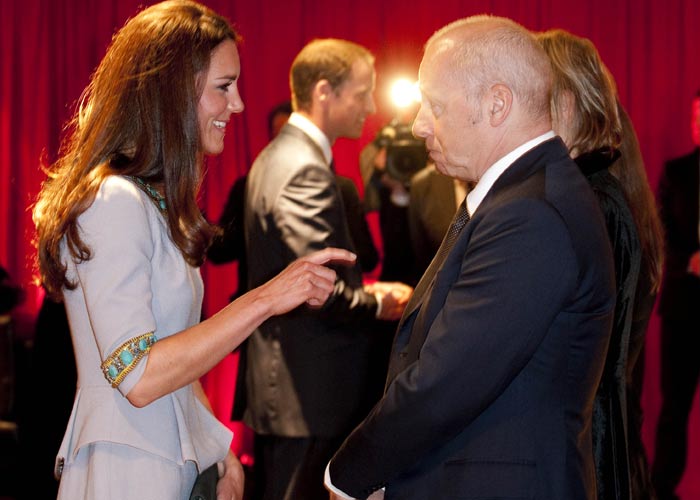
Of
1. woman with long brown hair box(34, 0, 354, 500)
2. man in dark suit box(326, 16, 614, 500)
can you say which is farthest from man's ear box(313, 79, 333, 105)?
man in dark suit box(326, 16, 614, 500)

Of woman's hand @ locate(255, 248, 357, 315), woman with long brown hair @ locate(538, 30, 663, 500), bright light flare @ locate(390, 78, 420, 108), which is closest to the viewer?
woman's hand @ locate(255, 248, 357, 315)

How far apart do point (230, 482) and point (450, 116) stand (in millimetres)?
888

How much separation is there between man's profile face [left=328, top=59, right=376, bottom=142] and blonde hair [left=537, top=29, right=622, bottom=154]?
123 cm

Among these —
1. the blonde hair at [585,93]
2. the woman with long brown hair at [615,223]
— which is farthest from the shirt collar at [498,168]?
the blonde hair at [585,93]

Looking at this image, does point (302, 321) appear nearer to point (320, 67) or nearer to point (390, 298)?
point (390, 298)

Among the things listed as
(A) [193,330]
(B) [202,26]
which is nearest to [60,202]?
(A) [193,330]

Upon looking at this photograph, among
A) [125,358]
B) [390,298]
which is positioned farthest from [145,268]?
[390,298]

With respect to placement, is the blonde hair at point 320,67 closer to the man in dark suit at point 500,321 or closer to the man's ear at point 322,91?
the man's ear at point 322,91

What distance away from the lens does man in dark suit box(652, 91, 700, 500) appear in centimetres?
455

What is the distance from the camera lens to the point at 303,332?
3387 mm

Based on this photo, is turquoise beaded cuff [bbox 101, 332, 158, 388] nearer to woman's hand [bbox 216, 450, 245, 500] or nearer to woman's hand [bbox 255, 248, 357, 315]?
woman's hand [bbox 255, 248, 357, 315]

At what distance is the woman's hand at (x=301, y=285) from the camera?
5.91ft

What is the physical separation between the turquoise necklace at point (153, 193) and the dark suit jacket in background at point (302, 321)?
4.62 ft

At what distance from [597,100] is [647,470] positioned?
3.41 feet
